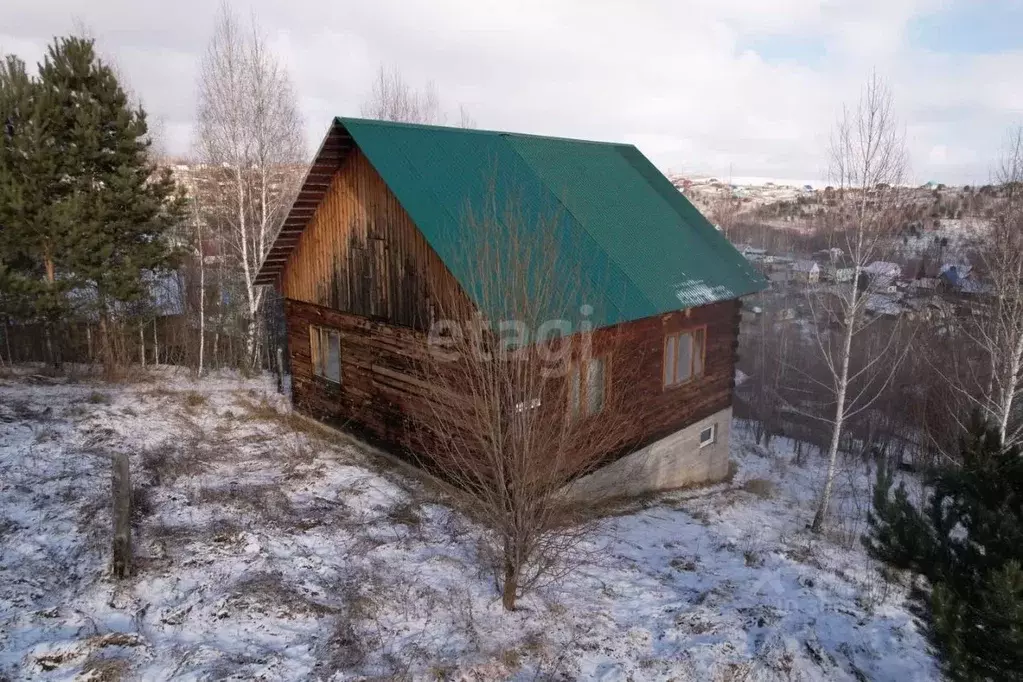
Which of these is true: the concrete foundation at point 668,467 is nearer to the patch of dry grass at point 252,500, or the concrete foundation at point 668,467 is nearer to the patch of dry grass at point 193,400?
the patch of dry grass at point 252,500

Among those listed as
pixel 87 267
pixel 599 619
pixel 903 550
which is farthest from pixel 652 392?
pixel 87 267

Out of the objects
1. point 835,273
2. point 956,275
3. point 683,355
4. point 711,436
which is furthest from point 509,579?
point 956,275

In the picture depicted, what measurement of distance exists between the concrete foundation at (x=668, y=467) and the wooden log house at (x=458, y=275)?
0.16 ft

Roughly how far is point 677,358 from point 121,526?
11497 mm

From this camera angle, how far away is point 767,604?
878cm

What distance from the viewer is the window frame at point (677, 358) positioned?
546 inches

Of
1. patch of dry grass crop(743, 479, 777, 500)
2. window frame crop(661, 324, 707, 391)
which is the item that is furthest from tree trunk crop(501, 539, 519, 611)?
patch of dry grass crop(743, 479, 777, 500)

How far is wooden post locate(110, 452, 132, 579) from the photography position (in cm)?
777

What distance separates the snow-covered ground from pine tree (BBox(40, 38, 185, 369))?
18.8 feet

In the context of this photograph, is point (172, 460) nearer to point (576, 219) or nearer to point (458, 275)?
point (458, 275)

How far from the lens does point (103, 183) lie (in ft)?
57.2

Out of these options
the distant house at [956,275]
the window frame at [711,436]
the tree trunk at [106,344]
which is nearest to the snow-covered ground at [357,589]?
the window frame at [711,436]

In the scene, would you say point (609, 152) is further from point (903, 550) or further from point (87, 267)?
point (87, 267)

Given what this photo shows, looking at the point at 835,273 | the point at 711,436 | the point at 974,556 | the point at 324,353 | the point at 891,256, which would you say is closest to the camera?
the point at 974,556
